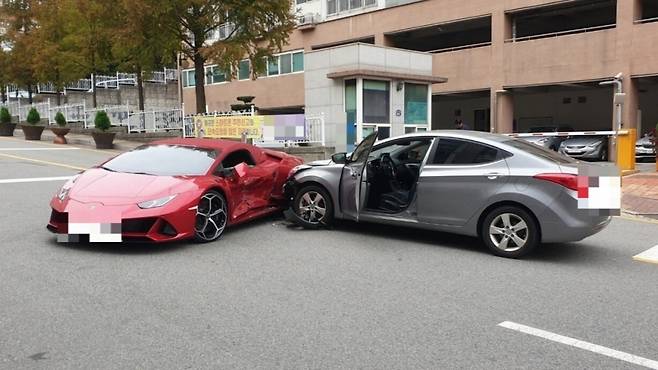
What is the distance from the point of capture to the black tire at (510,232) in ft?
21.3

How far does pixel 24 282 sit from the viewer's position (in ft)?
17.5

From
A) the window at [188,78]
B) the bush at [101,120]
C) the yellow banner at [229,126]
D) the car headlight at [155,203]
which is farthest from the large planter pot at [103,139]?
the window at [188,78]

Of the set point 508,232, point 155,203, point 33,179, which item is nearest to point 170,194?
point 155,203

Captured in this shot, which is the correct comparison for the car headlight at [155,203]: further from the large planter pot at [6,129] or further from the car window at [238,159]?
the large planter pot at [6,129]

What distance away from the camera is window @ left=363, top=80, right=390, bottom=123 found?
63.6 feet

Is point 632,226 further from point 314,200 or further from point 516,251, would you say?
point 314,200

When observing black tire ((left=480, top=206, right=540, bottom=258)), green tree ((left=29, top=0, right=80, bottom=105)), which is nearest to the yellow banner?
green tree ((left=29, top=0, right=80, bottom=105))

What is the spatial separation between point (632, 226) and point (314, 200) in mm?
4884

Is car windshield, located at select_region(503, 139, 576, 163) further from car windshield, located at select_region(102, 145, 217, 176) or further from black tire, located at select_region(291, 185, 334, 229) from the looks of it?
car windshield, located at select_region(102, 145, 217, 176)

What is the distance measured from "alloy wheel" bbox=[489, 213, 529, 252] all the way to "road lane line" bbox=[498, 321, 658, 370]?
2.18 m

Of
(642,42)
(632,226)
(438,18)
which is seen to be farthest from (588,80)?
(632,226)

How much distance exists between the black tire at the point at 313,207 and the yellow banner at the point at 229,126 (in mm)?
11529

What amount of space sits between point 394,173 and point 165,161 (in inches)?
119

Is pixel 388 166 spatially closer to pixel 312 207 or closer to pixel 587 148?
pixel 312 207
